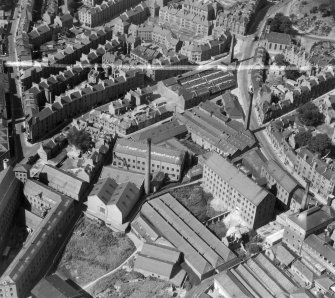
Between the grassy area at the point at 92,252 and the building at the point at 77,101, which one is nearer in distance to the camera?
Answer: the grassy area at the point at 92,252

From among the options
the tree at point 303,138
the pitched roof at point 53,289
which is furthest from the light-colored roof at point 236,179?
the pitched roof at point 53,289

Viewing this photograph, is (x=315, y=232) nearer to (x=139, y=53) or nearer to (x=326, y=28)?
(x=139, y=53)

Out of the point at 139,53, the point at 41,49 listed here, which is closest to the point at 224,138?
the point at 139,53

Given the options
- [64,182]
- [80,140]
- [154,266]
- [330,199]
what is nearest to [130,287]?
[154,266]

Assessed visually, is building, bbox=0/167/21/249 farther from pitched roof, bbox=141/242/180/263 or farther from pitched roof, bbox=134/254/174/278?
pitched roof, bbox=141/242/180/263

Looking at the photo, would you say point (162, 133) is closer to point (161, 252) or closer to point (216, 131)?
point (216, 131)

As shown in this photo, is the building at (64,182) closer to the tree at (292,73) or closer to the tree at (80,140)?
the tree at (80,140)
